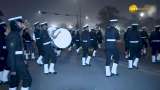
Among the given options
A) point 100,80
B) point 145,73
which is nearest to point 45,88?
point 100,80

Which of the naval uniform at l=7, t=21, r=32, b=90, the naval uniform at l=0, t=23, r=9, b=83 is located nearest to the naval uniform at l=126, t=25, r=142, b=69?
the naval uniform at l=0, t=23, r=9, b=83

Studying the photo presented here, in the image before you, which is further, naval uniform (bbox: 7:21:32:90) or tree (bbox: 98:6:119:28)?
tree (bbox: 98:6:119:28)

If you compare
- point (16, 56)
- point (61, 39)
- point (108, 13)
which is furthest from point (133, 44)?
point (108, 13)

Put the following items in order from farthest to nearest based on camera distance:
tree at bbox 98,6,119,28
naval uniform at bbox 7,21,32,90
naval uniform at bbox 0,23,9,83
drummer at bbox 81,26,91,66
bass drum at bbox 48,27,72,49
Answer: tree at bbox 98,6,119,28 → drummer at bbox 81,26,91,66 → bass drum at bbox 48,27,72,49 → naval uniform at bbox 0,23,9,83 → naval uniform at bbox 7,21,32,90

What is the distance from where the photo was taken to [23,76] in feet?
34.8

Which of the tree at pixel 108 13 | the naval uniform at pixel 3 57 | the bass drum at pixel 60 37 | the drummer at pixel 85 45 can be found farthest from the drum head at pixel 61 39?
the tree at pixel 108 13

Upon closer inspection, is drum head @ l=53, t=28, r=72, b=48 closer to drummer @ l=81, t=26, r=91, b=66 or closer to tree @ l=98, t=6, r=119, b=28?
drummer @ l=81, t=26, r=91, b=66

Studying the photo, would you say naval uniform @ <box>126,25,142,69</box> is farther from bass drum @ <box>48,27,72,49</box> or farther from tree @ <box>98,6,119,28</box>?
tree @ <box>98,6,119,28</box>

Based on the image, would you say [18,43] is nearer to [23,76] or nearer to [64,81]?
[23,76]

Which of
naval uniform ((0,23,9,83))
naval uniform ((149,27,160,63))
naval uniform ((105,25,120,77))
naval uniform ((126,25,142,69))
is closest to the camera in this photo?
naval uniform ((0,23,9,83))

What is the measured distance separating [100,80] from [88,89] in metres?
2.26

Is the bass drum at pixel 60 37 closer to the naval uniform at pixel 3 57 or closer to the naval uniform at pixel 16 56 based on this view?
the naval uniform at pixel 3 57

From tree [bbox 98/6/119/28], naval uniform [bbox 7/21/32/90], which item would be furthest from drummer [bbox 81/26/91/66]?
tree [bbox 98/6/119/28]

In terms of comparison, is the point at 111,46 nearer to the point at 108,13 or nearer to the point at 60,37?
the point at 60,37
